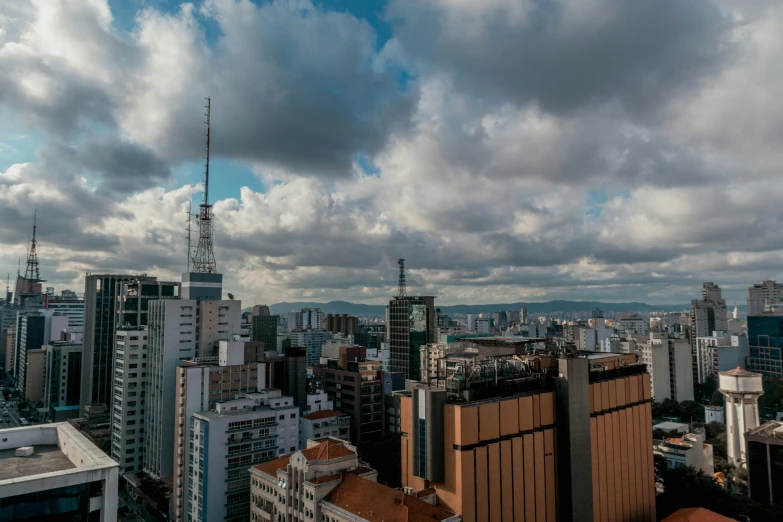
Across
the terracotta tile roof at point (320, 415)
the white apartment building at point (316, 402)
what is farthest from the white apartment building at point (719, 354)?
the terracotta tile roof at point (320, 415)

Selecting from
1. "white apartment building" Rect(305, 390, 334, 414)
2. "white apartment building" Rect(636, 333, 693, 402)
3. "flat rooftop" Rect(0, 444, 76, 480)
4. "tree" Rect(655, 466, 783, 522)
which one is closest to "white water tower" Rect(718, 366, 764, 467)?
"tree" Rect(655, 466, 783, 522)

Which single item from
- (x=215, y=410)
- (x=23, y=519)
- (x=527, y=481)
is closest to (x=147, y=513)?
(x=215, y=410)

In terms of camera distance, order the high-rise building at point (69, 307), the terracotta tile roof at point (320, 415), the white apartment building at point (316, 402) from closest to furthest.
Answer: the terracotta tile roof at point (320, 415)
the white apartment building at point (316, 402)
the high-rise building at point (69, 307)

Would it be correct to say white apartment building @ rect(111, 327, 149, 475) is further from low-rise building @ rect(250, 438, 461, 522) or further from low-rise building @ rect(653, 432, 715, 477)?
low-rise building @ rect(653, 432, 715, 477)

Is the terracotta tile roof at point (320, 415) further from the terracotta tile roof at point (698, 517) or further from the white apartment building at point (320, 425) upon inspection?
the terracotta tile roof at point (698, 517)

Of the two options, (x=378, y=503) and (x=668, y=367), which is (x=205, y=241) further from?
(x=668, y=367)

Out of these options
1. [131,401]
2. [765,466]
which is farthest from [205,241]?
[765,466]

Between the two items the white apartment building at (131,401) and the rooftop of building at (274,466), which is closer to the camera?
the rooftop of building at (274,466)
